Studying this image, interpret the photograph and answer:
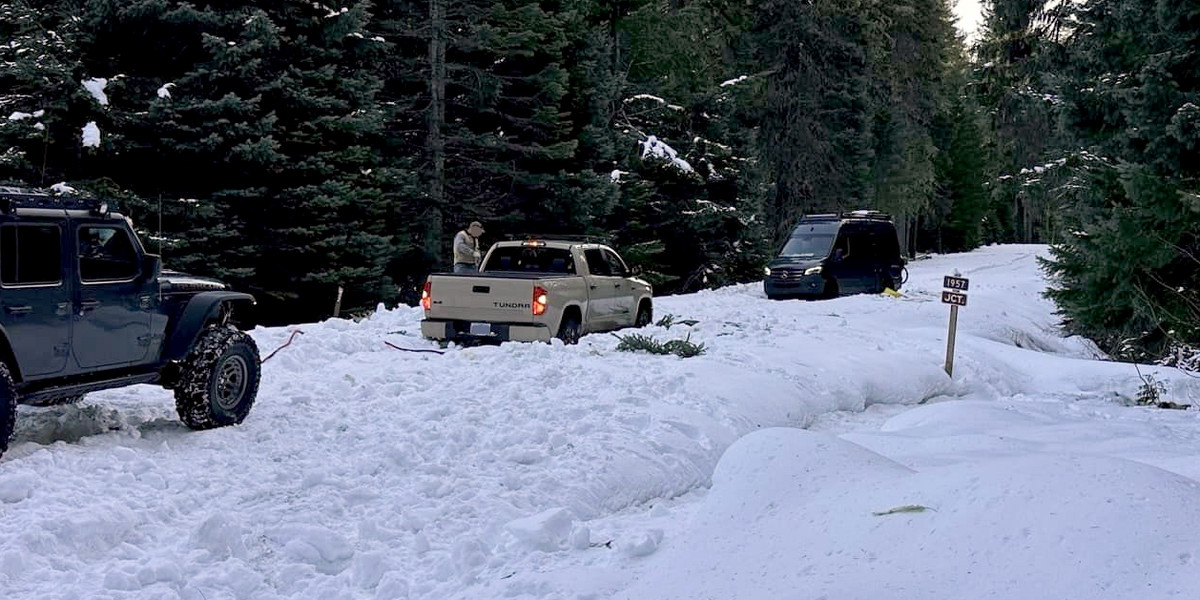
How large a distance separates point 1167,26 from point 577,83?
16.4 meters

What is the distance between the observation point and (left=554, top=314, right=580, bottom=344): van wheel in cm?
1361

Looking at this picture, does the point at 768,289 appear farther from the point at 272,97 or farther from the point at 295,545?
the point at 295,545

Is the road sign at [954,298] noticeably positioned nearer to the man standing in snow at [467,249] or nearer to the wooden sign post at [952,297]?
the wooden sign post at [952,297]

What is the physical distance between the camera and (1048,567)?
4.57 m

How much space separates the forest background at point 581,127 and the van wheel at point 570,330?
19.6 ft

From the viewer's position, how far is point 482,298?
1325cm

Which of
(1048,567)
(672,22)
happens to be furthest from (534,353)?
(672,22)

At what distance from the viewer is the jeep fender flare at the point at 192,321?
8.38 m

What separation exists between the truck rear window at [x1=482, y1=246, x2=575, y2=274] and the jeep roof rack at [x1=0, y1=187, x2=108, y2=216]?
7383mm

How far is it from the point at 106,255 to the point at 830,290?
2044 centimetres

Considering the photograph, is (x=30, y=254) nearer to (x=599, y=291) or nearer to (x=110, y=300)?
(x=110, y=300)

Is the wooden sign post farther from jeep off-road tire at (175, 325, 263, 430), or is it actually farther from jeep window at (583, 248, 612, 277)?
jeep off-road tire at (175, 325, 263, 430)

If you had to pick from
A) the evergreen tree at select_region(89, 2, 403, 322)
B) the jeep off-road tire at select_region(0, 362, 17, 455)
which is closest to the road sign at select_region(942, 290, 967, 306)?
the jeep off-road tire at select_region(0, 362, 17, 455)

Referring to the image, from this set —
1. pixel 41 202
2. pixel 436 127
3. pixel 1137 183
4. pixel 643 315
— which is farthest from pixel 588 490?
pixel 436 127
